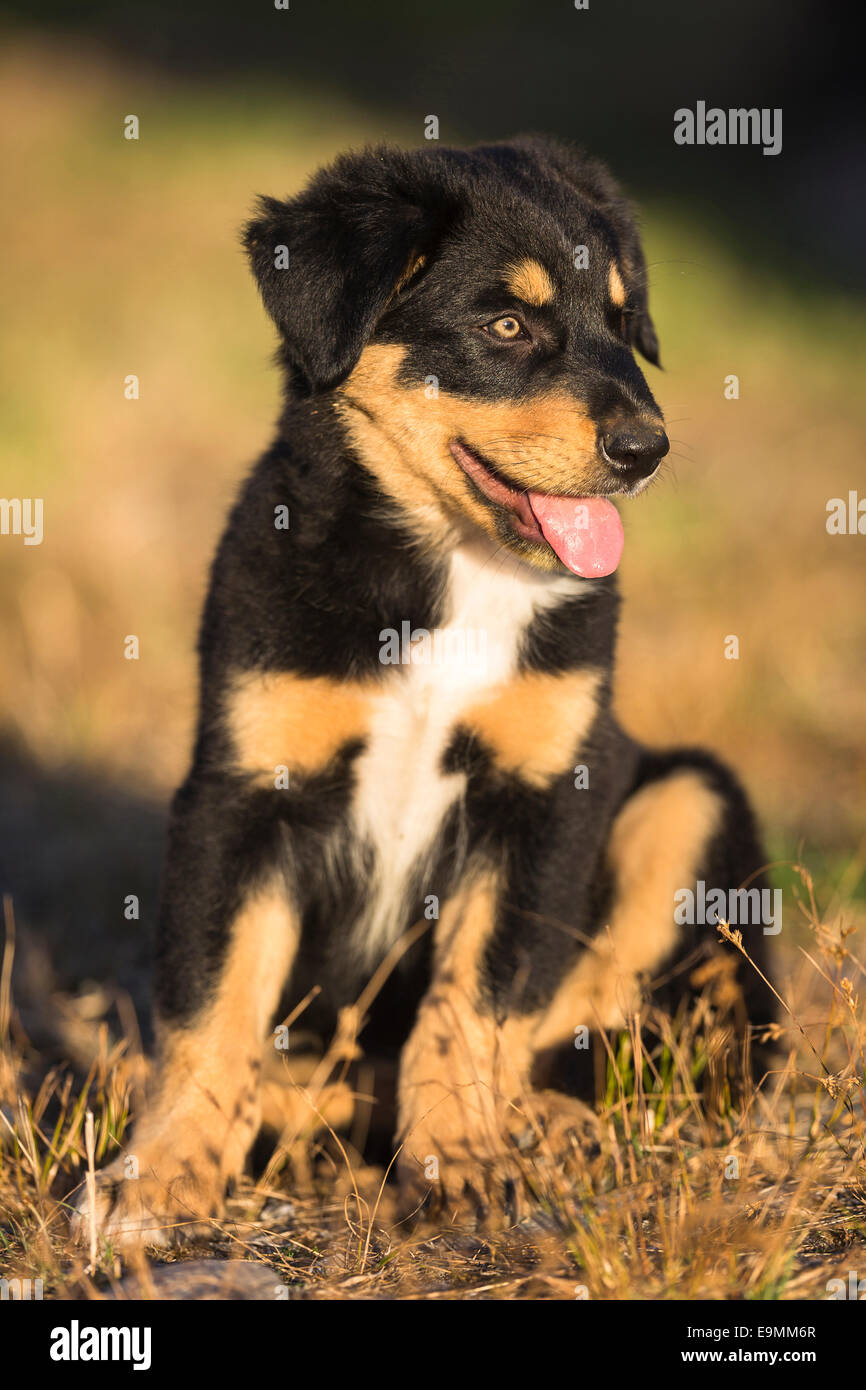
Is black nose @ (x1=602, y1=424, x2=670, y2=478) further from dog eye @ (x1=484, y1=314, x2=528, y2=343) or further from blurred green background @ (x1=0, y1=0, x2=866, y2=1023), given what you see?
blurred green background @ (x1=0, y1=0, x2=866, y2=1023)

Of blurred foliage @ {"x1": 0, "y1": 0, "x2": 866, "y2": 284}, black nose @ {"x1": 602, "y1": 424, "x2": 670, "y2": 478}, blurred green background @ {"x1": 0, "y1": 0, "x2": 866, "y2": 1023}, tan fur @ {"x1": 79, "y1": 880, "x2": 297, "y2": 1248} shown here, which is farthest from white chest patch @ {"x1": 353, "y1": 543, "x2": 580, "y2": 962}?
blurred foliage @ {"x1": 0, "y1": 0, "x2": 866, "y2": 284}

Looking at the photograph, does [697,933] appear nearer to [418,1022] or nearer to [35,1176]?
[418,1022]

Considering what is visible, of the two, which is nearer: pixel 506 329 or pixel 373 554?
pixel 506 329

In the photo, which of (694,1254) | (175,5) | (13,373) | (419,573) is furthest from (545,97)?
(694,1254)

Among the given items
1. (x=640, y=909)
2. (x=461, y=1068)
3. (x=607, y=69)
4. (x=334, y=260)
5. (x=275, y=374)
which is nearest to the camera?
(x=334, y=260)

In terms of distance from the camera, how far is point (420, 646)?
151 inches

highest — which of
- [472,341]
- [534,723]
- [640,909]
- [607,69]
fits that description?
[607,69]

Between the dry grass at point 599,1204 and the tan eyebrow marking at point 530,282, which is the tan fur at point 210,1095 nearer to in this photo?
the dry grass at point 599,1204

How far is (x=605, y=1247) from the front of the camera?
287 centimetres

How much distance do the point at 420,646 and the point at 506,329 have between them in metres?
0.85

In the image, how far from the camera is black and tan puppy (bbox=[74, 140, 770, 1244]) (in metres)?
3.61

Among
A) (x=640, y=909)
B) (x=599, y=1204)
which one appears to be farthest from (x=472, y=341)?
(x=599, y=1204)

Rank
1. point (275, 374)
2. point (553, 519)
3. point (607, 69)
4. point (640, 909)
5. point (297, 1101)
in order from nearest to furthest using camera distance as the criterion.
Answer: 1. point (553, 519)
2. point (297, 1101)
3. point (640, 909)
4. point (275, 374)
5. point (607, 69)

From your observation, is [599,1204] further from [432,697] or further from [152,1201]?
[432,697]
